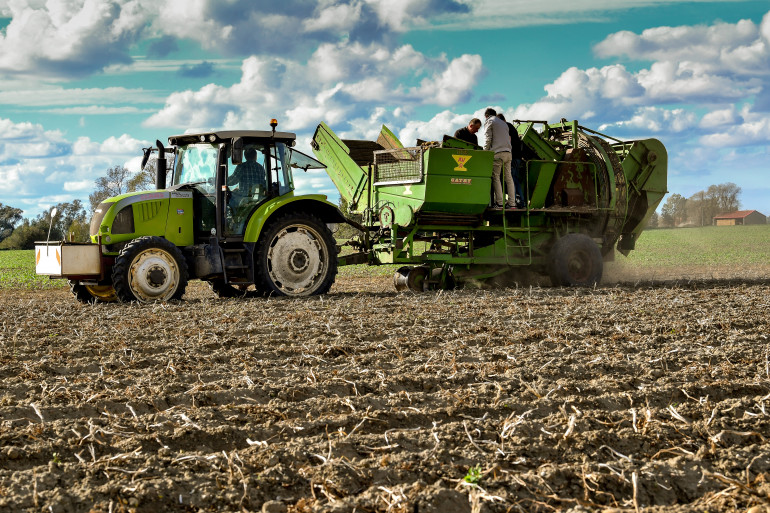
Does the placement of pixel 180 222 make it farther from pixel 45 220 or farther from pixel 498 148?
pixel 45 220

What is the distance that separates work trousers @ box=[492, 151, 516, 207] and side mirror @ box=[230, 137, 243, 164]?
4152 mm

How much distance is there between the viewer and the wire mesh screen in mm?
12062

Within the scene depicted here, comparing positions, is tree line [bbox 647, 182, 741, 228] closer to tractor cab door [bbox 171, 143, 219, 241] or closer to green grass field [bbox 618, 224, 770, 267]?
green grass field [bbox 618, 224, 770, 267]

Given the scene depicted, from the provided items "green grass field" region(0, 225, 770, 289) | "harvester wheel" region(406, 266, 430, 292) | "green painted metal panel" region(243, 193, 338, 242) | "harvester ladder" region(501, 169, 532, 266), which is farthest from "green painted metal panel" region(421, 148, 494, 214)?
"green grass field" region(0, 225, 770, 289)

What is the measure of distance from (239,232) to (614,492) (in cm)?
828

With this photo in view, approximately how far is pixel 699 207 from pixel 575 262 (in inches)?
2735

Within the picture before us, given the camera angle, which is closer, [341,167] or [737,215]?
[341,167]

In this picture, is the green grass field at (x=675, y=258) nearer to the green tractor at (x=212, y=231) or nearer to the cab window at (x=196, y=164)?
the green tractor at (x=212, y=231)

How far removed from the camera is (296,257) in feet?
37.5

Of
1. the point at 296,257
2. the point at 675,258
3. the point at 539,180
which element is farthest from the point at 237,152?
the point at 675,258

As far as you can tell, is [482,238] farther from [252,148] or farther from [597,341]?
[597,341]

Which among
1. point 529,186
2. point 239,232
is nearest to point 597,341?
point 239,232

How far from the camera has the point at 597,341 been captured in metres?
6.93

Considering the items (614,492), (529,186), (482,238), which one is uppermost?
(529,186)
